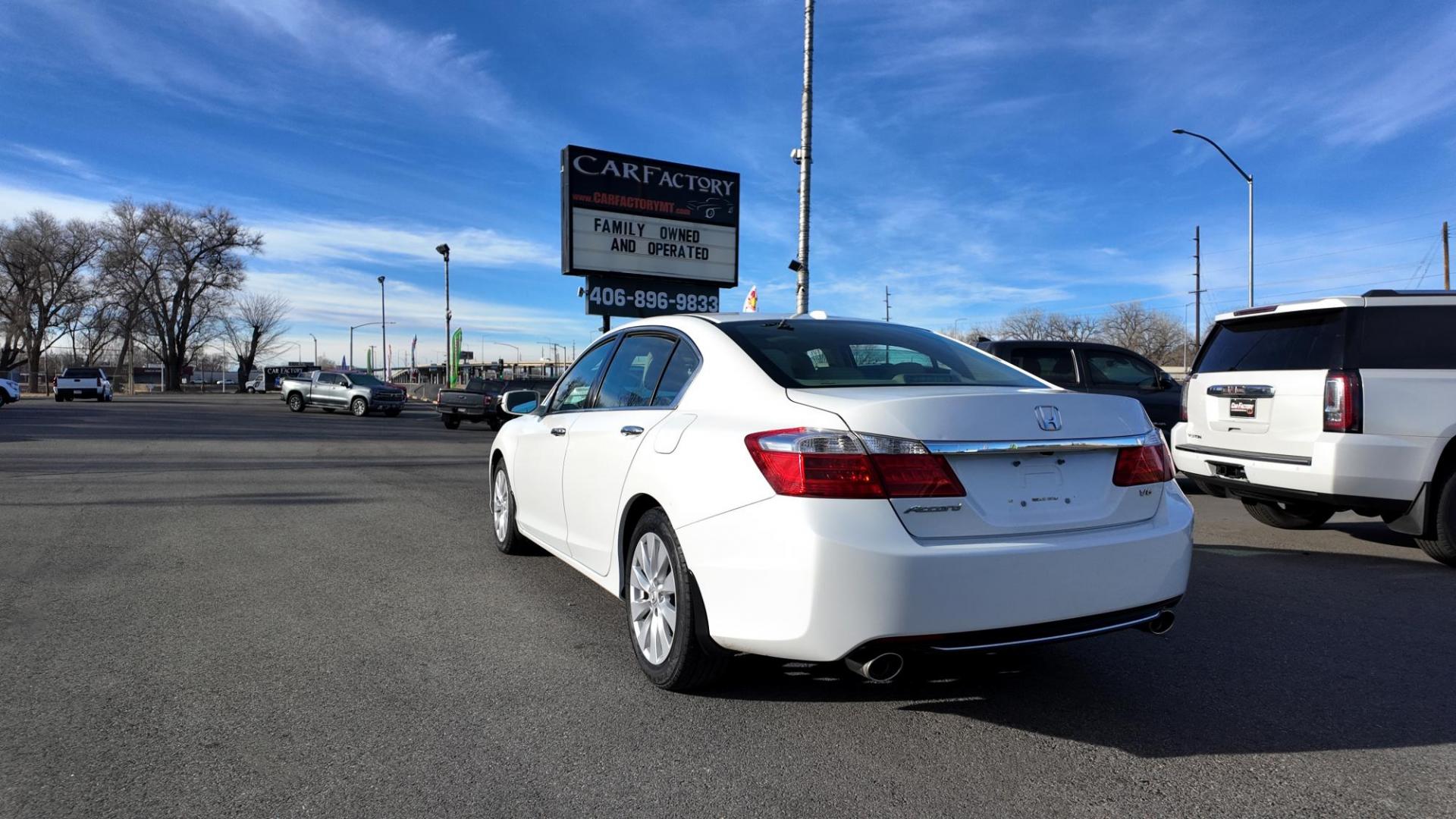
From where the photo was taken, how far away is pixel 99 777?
272 cm

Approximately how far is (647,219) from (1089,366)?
12.3 meters

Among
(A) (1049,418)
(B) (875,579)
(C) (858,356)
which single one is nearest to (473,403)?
(C) (858,356)

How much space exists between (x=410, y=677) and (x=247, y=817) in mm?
1150

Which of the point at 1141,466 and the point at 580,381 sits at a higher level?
the point at 580,381

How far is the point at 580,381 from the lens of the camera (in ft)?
17.0

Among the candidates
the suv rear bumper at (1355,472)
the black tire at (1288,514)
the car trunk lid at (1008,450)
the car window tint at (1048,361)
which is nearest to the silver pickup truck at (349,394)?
the car window tint at (1048,361)

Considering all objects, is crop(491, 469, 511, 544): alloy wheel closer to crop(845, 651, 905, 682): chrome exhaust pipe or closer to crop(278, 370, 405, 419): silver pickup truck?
crop(845, 651, 905, 682): chrome exhaust pipe

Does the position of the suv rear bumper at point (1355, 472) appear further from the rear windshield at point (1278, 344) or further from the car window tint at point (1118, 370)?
the car window tint at point (1118, 370)

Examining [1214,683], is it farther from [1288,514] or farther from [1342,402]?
[1288,514]

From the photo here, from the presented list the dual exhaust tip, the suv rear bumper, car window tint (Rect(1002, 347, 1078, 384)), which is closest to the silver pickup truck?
car window tint (Rect(1002, 347, 1078, 384))

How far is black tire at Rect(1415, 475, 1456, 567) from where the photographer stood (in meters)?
5.91

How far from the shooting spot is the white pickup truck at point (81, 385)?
42219 millimetres

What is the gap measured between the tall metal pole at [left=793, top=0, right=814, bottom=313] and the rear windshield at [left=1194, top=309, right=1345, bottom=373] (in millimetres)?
9451

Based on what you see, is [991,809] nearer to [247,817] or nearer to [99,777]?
[247,817]
